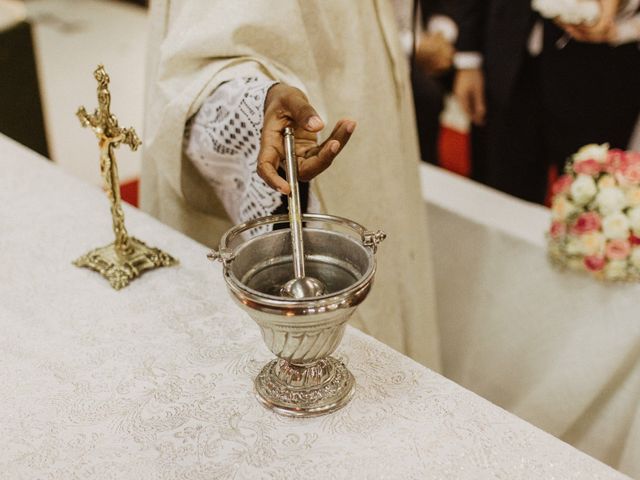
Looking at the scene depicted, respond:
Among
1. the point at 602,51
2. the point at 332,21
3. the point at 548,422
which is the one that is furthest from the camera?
the point at 602,51

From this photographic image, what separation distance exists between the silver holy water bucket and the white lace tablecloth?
0.09ft

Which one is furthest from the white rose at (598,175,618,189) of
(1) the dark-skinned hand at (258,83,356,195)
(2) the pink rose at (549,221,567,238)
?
(1) the dark-skinned hand at (258,83,356,195)

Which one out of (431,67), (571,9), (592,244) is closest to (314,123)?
(592,244)

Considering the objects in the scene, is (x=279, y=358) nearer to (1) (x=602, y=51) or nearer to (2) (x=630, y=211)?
(2) (x=630, y=211)

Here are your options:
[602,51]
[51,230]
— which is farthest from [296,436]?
[602,51]

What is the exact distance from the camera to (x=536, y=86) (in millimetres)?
2594

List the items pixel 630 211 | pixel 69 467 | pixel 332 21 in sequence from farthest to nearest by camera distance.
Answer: pixel 630 211
pixel 332 21
pixel 69 467

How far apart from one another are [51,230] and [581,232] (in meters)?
1.18

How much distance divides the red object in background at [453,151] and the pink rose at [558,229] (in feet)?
6.28

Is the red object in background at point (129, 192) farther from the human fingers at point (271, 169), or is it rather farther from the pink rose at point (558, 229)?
the human fingers at point (271, 169)

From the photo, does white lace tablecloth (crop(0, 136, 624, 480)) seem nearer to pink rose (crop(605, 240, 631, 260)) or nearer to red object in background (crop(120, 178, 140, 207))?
pink rose (crop(605, 240, 631, 260))

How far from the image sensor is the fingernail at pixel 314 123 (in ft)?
2.86

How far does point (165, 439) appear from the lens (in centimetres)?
79

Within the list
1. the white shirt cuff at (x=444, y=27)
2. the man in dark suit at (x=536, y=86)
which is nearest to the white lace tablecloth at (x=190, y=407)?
the man in dark suit at (x=536, y=86)
